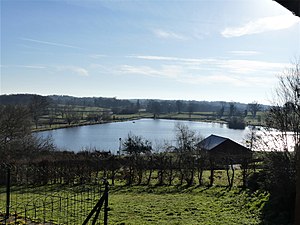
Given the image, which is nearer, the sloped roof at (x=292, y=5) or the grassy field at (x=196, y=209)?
the sloped roof at (x=292, y=5)

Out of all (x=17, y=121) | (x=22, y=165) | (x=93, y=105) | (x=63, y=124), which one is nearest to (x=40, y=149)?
(x=17, y=121)

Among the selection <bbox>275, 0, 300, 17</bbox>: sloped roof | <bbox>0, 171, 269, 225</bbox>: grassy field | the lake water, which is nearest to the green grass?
<bbox>0, 171, 269, 225</bbox>: grassy field

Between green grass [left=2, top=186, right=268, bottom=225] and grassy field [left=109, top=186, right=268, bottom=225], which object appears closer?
green grass [left=2, top=186, right=268, bottom=225]

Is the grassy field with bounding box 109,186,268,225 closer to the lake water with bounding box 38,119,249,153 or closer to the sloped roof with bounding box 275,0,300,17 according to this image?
the sloped roof with bounding box 275,0,300,17

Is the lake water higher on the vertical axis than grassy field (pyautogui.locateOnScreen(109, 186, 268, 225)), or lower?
lower

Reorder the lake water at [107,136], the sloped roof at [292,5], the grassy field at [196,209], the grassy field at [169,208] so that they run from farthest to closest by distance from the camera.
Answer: the lake water at [107,136] → the grassy field at [196,209] → the grassy field at [169,208] → the sloped roof at [292,5]

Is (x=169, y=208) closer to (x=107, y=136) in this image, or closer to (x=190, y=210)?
(x=190, y=210)

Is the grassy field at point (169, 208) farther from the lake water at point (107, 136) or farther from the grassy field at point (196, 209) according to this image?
the lake water at point (107, 136)

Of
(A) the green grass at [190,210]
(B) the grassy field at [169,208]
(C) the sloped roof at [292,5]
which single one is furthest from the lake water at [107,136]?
(C) the sloped roof at [292,5]

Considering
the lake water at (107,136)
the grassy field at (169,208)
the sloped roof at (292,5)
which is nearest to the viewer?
the sloped roof at (292,5)

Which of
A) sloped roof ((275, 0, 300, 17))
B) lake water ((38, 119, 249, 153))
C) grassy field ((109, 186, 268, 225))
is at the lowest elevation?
lake water ((38, 119, 249, 153))

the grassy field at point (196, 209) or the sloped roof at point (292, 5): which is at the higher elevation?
the sloped roof at point (292, 5)

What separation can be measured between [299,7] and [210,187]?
50.1 ft

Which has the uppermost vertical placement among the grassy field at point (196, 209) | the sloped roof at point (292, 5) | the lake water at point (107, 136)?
the sloped roof at point (292, 5)
